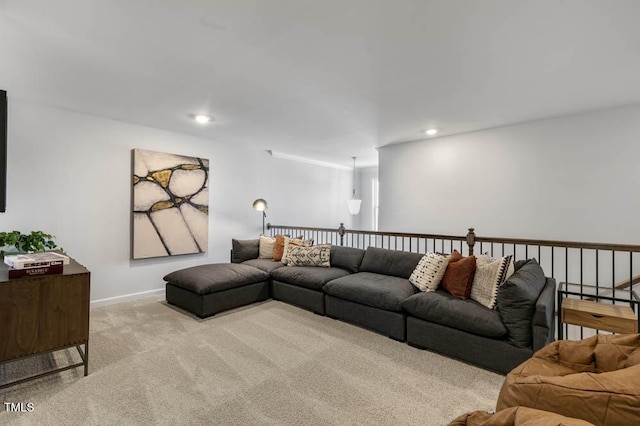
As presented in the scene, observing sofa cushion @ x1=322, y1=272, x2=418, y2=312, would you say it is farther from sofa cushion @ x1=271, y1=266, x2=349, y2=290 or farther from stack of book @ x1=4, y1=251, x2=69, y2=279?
stack of book @ x1=4, y1=251, x2=69, y2=279

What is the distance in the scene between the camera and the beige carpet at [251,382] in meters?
1.89

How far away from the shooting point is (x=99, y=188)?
3.87 meters

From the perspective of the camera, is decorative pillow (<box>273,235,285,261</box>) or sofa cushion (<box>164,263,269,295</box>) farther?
decorative pillow (<box>273,235,285,261</box>)

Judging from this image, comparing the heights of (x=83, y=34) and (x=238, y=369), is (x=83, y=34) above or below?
above

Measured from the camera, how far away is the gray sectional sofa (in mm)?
2322

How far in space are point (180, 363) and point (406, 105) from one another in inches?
132

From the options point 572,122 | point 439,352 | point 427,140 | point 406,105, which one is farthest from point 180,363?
point 572,122

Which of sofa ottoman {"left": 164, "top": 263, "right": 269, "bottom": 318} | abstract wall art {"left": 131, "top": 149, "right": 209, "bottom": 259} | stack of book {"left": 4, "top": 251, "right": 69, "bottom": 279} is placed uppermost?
abstract wall art {"left": 131, "top": 149, "right": 209, "bottom": 259}

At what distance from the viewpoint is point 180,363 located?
8.19 feet

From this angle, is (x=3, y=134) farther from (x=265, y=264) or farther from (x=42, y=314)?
(x=265, y=264)

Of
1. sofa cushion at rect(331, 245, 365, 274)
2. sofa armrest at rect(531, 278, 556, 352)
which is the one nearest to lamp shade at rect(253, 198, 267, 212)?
sofa cushion at rect(331, 245, 365, 274)

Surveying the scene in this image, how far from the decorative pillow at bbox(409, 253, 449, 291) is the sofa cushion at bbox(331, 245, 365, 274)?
3.11 ft

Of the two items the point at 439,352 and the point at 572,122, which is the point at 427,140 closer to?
the point at 572,122

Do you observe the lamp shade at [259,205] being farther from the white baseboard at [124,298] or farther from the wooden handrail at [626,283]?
the wooden handrail at [626,283]
